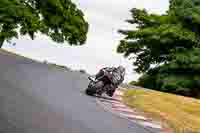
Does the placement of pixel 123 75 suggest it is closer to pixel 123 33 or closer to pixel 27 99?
pixel 27 99

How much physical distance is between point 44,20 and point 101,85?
1169 inches

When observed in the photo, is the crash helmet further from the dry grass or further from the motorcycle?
the dry grass

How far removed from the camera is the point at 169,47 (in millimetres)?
38000

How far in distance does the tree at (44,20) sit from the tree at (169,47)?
249 inches

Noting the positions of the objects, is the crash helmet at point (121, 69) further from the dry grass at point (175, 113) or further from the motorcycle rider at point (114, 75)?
the dry grass at point (175, 113)

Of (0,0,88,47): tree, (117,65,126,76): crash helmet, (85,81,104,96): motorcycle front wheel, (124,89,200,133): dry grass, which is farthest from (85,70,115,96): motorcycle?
(0,0,88,47): tree

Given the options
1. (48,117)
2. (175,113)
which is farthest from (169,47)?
(48,117)

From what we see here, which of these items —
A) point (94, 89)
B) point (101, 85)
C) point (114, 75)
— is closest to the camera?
point (94, 89)

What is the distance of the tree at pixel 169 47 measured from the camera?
3478 cm

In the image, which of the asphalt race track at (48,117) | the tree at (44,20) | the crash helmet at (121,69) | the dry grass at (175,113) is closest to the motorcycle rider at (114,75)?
the crash helmet at (121,69)

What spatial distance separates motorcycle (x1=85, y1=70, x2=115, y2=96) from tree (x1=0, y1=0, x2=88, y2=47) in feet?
75.9

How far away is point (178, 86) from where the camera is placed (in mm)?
34344

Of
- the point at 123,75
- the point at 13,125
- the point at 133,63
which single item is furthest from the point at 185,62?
the point at 13,125

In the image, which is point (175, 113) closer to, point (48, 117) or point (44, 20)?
point (48, 117)
